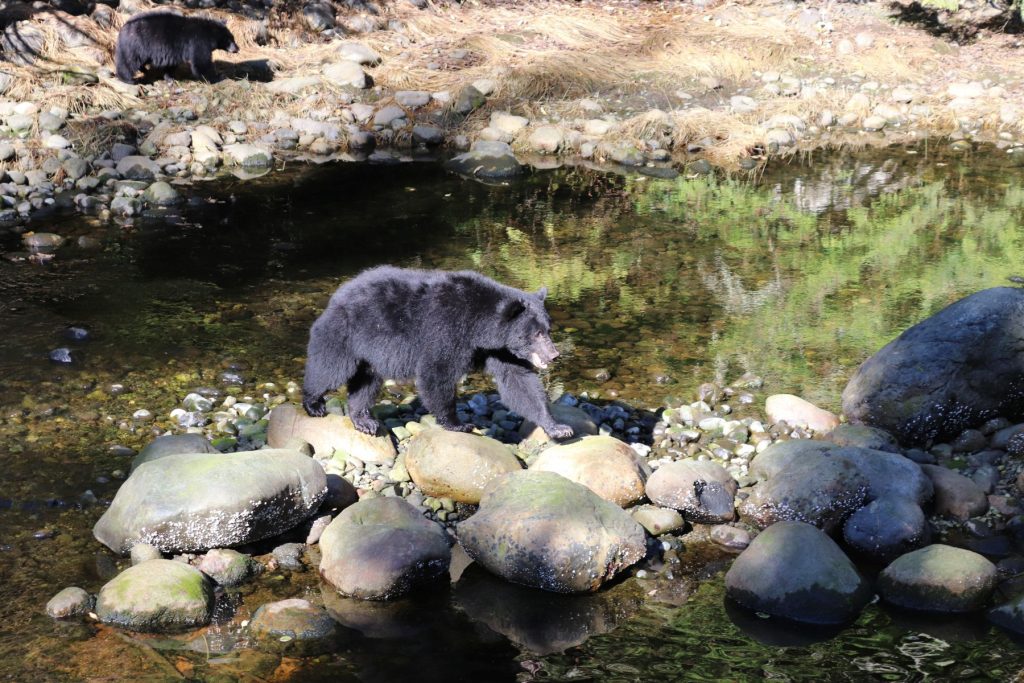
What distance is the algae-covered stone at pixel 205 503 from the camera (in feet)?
17.1

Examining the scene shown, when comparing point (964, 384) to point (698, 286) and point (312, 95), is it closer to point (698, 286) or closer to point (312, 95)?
point (698, 286)

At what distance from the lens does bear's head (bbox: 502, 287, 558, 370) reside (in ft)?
19.9

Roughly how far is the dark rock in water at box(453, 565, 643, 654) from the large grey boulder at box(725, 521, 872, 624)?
0.54 meters

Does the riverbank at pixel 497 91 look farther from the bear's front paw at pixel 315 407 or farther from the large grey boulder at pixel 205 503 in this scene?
the large grey boulder at pixel 205 503

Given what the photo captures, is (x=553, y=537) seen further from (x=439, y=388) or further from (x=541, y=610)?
(x=439, y=388)

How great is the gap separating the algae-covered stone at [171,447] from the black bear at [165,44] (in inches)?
375

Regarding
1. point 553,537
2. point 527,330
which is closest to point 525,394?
point 527,330

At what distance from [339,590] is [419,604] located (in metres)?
0.40

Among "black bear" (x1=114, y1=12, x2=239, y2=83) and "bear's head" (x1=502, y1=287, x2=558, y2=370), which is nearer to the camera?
"bear's head" (x1=502, y1=287, x2=558, y2=370)

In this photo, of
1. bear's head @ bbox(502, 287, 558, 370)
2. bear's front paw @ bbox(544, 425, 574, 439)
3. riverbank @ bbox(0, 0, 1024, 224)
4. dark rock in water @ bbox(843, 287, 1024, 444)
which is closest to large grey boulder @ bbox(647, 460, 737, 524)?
bear's front paw @ bbox(544, 425, 574, 439)

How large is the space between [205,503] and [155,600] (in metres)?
0.63

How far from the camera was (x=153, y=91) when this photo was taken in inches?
561

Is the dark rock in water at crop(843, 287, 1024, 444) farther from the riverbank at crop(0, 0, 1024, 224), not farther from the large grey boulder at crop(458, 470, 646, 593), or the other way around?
the riverbank at crop(0, 0, 1024, 224)

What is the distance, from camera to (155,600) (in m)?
4.74
